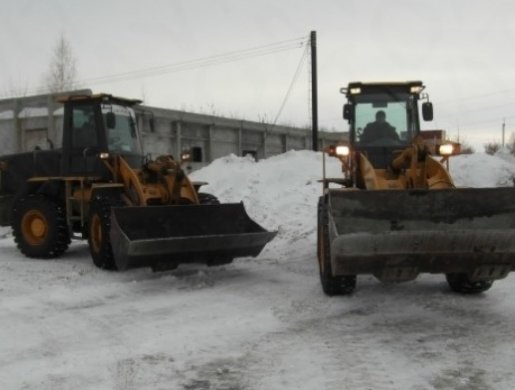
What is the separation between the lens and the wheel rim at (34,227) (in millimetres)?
11305

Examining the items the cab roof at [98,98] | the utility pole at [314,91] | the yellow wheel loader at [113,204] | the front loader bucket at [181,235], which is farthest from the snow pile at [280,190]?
the utility pole at [314,91]

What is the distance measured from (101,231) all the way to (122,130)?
7.05 ft

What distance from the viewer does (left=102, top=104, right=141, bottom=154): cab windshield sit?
425 inches

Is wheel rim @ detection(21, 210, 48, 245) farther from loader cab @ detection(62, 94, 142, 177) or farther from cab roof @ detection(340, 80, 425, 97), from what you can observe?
cab roof @ detection(340, 80, 425, 97)

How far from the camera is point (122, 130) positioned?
11062 mm

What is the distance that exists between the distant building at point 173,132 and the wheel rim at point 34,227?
9.70ft

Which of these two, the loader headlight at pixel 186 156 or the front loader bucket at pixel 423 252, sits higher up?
the loader headlight at pixel 186 156

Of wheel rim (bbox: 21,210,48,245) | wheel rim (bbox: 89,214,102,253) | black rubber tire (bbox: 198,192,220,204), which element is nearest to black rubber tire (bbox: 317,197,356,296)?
black rubber tire (bbox: 198,192,220,204)

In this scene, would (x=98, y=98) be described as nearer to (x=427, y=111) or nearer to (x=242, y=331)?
(x=427, y=111)

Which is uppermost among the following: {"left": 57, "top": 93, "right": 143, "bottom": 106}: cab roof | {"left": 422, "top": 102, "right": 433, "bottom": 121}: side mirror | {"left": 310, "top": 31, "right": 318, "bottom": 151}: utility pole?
{"left": 310, "top": 31, "right": 318, "bottom": 151}: utility pole

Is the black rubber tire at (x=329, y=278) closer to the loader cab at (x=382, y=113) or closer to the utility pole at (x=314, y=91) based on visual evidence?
the loader cab at (x=382, y=113)

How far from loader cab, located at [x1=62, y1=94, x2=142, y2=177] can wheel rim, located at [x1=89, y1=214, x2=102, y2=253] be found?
1.03m

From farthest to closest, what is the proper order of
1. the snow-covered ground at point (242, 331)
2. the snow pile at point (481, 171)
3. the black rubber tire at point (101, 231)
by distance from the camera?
the snow pile at point (481, 171) < the black rubber tire at point (101, 231) < the snow-covered ground at point (242, 331)

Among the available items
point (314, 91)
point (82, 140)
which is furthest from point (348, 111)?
point (314, 91)
